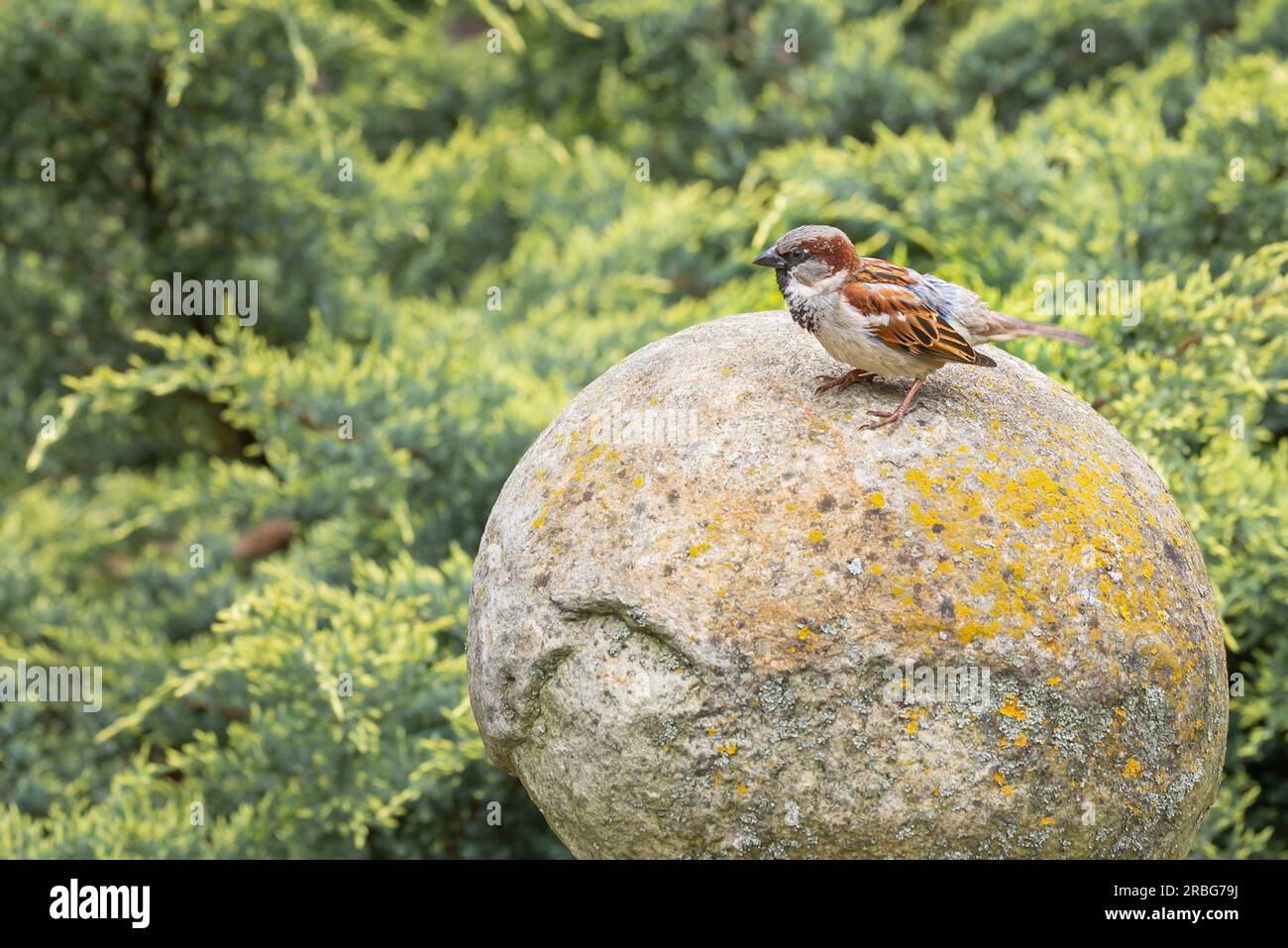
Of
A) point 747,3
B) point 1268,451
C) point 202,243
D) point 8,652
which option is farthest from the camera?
point 747,3

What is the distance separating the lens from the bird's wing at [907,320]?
3.30 m

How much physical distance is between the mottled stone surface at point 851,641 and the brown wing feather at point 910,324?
14cm

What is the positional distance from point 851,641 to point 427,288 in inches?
229

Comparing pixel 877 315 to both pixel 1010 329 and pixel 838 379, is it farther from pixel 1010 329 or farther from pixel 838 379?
pixel 1010 329

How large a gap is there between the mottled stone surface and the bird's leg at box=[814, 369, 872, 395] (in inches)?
1.8

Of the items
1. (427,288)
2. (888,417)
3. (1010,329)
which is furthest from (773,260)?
(427,288)

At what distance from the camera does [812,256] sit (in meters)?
3.42

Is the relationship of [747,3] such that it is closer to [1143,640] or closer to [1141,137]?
[1141,137]

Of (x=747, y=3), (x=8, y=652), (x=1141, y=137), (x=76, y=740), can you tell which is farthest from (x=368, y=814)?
(x=747, y=3)

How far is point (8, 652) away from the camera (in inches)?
250

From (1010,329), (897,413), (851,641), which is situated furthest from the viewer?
(1010,329)

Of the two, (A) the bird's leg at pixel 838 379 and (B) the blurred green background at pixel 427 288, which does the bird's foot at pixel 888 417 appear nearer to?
(A) the bird's leg at pixel 838 379

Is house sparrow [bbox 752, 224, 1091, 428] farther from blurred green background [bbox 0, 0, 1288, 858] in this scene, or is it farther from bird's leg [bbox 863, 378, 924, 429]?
blurred green background [bbox 0, 0, 1288, 858]
